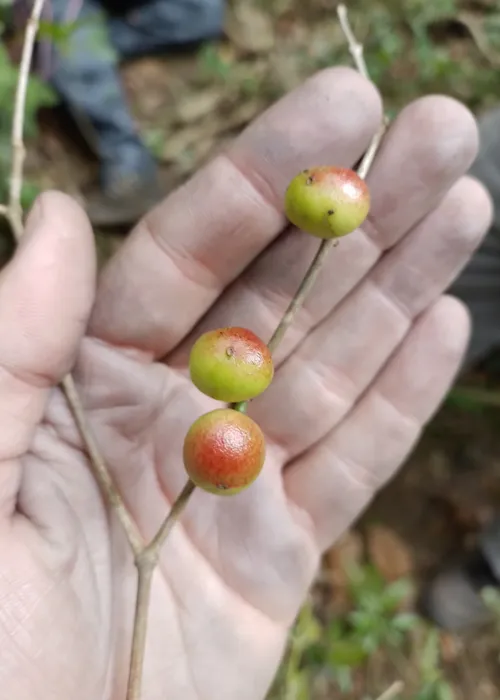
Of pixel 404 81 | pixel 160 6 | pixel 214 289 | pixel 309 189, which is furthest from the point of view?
pixel 160 6

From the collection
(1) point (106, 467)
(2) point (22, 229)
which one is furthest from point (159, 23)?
(1) point (106, 467)

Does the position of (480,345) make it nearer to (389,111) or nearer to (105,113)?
(389,111)

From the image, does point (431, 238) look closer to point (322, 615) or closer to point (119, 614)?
point (119, 614)

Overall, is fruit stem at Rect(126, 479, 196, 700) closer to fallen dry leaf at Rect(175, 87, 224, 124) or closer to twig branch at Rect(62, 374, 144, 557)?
twig branch at Rect(62, 374, 144, 557)

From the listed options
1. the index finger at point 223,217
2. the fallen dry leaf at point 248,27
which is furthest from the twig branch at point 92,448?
the fallen dry leaf at point 248,27

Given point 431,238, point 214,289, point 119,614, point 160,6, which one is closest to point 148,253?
point 214,289
